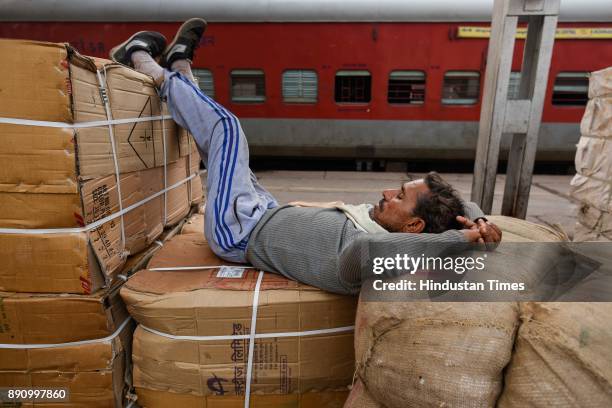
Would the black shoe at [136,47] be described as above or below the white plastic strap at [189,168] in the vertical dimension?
above

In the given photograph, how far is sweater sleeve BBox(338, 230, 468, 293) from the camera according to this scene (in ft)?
4.68

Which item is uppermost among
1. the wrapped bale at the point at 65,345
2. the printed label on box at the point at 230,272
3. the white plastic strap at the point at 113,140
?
Answer: the white plastic strap at the point at 113,140

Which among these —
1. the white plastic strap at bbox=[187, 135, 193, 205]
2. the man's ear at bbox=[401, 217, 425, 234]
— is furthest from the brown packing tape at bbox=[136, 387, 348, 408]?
the white plastic strap at bbox=[187, 135, 193, 205]

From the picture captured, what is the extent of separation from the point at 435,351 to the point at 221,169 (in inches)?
53.0

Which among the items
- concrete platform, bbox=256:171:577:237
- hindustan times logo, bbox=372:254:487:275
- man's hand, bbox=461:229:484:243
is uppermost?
man's hand, bbox=461:229:484:243

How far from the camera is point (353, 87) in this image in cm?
666

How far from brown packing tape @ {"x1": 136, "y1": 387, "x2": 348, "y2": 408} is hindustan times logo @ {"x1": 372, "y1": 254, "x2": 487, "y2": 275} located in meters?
0.66

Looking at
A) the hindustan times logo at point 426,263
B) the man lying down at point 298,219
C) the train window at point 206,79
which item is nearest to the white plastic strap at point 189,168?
the man lying down at point 298,219

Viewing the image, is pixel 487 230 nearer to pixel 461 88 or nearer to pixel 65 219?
pixel 65 219

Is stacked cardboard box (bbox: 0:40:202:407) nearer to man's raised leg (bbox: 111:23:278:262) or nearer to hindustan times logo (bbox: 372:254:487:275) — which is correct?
man's raised leg (bbox: 111:23:278:262)

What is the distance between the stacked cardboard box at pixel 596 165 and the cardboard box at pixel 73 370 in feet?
10.8

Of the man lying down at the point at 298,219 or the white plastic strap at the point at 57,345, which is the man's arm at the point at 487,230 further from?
the white plastic strap at the point at 57,345

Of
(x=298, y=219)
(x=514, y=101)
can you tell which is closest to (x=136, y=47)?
(x=298, y=219)

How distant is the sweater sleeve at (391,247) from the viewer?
143 cm
